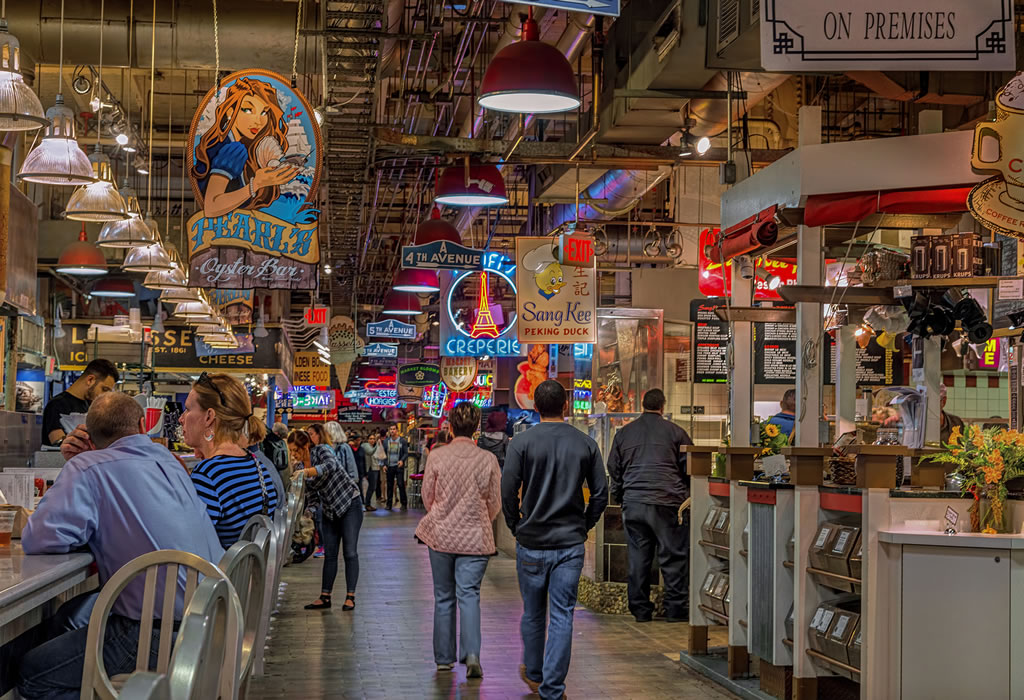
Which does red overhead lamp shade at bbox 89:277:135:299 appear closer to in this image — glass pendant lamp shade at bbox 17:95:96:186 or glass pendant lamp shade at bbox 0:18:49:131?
glass pendant lamp shade at bbox 17:95:96:186

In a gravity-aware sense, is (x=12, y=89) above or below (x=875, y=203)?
above

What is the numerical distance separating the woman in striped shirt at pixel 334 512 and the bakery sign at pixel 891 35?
6.18 meters

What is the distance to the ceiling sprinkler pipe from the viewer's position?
7.36 m

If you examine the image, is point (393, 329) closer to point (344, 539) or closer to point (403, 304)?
point (403, 304)

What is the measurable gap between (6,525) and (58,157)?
2.68 meters

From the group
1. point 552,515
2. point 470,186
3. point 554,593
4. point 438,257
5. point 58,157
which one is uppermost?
point 470,186

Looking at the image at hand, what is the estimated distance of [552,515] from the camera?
6.84 meters

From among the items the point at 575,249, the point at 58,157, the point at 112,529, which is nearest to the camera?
the point at 112,529

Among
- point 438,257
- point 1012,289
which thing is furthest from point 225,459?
point 438,257

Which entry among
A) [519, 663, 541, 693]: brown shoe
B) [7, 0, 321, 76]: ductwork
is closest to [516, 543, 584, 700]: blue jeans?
[519, 663, 541, 693]: brown shoe

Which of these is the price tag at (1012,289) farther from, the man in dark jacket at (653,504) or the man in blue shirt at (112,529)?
the man in blue shirt at (112,529)

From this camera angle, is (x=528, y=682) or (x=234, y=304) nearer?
(x=528, y=682)

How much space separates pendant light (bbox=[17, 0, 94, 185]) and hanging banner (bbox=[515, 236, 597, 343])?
278 inches

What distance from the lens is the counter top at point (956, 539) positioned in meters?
5.85
